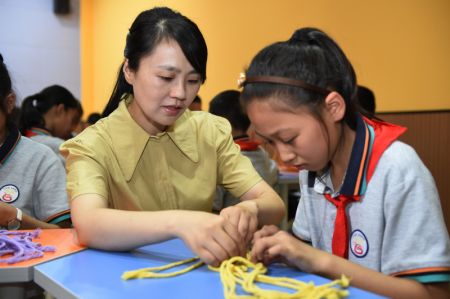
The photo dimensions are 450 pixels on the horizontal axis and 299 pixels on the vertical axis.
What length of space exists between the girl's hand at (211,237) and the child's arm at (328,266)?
0.05m

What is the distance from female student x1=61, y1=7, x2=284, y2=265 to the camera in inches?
42.0

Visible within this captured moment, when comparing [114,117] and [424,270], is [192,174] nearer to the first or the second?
[114,117]

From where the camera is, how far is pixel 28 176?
1.68 m

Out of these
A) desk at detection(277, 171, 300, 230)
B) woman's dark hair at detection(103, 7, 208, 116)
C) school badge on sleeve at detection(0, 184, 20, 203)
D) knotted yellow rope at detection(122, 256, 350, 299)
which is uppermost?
woman's dark hair at detection(103, 7, 208, 116)

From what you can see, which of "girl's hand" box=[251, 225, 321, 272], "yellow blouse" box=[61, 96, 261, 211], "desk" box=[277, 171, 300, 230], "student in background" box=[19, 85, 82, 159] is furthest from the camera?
"desk" box=[277, 171, 300, 230]

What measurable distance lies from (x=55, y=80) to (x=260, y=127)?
560 cm

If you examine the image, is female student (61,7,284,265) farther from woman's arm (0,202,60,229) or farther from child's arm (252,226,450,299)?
woman's arm (0,202,60,229)

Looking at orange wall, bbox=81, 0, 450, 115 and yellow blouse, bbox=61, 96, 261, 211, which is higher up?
orange wall, bbox=81, 0, 450, 115

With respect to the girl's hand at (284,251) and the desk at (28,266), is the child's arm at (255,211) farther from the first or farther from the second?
the desk at (28,266)

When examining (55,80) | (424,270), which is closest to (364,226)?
(424,270)

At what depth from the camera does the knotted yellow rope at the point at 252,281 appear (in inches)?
29.8

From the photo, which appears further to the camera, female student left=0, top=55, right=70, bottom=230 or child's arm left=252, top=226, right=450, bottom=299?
female student left=0, top=55, right=70, bottom=230

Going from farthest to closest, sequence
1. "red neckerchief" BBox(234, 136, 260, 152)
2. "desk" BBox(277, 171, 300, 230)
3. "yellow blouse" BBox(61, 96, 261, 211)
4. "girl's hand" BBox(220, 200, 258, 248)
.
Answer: "desk" BBox(277, 171, 300, 230), "red neckerchief" BBox(234, 136, 260, 152), "yellow blouse" BBox(61, 96, 261, 211), "girl's hand" BBox(220, 200, 258, 248)

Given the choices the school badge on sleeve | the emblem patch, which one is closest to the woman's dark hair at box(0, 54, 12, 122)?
the school badge on sleeve
